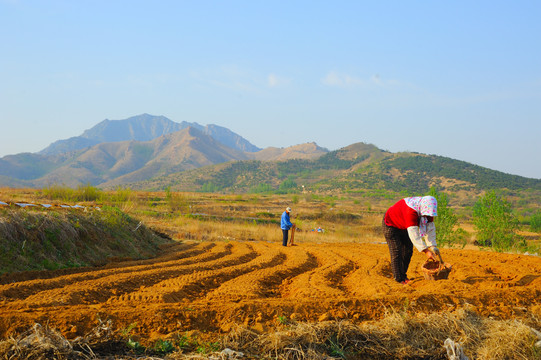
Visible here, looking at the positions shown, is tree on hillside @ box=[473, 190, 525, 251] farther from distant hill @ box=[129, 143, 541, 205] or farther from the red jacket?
distant hill @ box=[129, 143, 541, 205]

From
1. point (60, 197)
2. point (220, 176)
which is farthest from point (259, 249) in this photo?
point (220, 176)

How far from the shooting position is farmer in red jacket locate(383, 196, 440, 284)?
653 cm

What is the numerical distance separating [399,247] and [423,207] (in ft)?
3.32

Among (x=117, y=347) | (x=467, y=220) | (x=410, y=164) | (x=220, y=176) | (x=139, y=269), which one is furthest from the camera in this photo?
(x=220, y=176)

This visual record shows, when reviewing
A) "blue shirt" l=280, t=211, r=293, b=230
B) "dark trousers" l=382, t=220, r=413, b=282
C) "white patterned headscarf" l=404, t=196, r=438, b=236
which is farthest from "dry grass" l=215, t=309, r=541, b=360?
"blue shirt" l=280, t=211, r=293, b=230

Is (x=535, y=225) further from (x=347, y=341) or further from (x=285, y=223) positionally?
(x=347, y=341)

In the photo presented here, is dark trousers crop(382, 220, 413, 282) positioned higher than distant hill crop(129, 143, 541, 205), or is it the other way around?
distant hill crop(129, 143, 541, 205)

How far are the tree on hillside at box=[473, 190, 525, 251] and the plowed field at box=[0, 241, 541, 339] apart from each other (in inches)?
333

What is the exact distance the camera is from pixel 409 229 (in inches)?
259

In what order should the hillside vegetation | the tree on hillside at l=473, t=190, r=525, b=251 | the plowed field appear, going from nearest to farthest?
the plowed field
the hillside vegetation
the tree on hillside at l=473, t=190, r=525, b=251

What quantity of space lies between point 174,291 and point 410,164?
9604 centimetres

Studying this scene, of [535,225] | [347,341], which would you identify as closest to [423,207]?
[347,341]

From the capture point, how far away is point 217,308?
5.06 metres

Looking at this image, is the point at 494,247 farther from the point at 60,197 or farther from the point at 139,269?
the point at 60,197
